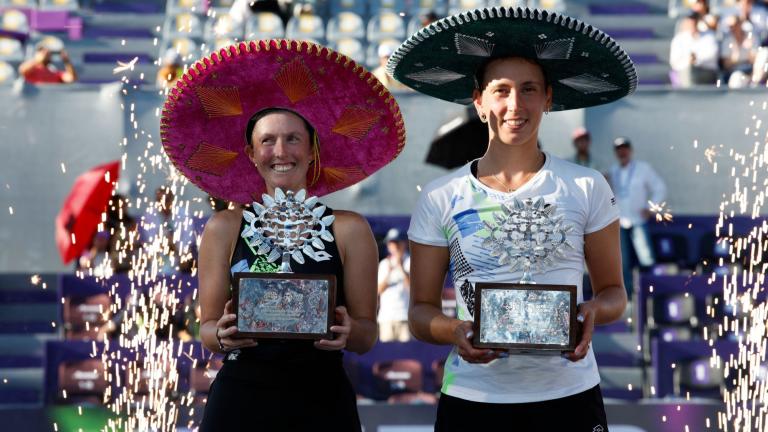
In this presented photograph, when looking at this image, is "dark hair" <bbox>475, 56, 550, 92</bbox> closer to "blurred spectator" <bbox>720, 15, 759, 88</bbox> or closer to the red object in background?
the red object in background

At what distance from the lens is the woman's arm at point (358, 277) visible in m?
3.23

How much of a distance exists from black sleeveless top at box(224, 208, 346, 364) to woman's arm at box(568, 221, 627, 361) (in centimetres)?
63

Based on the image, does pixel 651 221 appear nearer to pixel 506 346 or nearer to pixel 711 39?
pixel 711 39

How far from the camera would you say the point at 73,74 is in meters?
12.1

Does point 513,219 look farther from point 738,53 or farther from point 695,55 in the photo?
Answer: point 695,55

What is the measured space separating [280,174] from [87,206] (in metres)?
6.31

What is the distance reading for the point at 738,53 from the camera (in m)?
11.6

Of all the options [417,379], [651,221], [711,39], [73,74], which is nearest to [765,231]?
[651,221]

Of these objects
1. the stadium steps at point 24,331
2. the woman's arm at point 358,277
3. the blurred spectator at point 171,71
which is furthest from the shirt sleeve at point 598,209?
the blurred spectator at point 171,71

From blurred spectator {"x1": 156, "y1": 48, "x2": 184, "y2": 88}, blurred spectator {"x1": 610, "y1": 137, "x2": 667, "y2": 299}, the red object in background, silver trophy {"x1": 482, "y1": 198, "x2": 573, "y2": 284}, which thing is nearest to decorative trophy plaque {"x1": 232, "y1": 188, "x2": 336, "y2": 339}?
silver trophy {"x1": 482, "y1": 198, "x2": 573, "y2": 284}

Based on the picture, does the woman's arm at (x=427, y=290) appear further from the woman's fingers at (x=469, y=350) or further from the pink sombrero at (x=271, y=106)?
the pink sombrero at (x=271, y=106)

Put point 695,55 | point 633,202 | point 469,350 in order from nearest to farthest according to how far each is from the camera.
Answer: point 469,350 → point 633,202 → point 695,55

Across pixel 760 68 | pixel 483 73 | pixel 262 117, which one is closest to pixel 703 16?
pixel 760 68

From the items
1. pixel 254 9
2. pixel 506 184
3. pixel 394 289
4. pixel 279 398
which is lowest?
pixel 394 289
